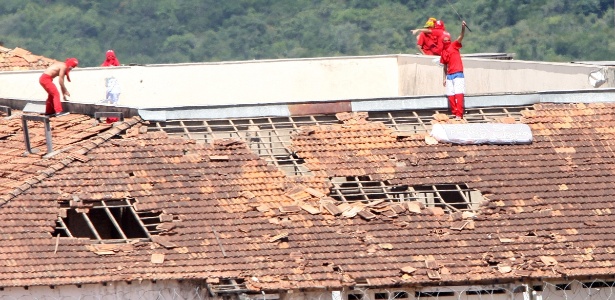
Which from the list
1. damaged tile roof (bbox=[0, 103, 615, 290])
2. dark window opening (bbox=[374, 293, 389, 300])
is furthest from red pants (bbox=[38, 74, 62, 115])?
dark window opening (bbox=[374, 293, 389, 300])

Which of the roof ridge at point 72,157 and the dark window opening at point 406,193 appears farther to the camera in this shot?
the dark window opening at point 406,193

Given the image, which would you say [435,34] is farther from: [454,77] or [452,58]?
[454,77]

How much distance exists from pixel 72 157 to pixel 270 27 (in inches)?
1889

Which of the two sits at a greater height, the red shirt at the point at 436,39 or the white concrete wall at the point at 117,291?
the red shirt at the point at 436,39

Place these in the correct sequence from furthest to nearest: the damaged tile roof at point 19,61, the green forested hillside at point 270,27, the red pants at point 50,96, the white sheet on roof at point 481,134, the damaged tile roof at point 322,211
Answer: the green forested hillside at point 270,27 < the damaged tile roof at point 19,61 < the red pants at point 50,96 < the white sheet on roof at point 481,134 < the damaged tile roof at point 322,211

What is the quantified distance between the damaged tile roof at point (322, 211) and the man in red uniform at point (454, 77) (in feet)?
4.21

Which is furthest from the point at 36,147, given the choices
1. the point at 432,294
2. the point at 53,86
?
the point at 432,294

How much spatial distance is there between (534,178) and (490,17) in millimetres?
45406

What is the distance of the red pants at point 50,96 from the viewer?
27.1 metres

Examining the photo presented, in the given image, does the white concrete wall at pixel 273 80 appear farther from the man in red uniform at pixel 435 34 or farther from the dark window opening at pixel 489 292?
the dark window opening at pixel 489 292

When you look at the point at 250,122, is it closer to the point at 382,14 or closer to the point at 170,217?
the point at 170,217

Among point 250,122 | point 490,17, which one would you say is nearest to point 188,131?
point 250,122

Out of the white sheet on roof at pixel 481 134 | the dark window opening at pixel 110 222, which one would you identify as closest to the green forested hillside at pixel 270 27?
the white sheet on roof at pixel 481 134

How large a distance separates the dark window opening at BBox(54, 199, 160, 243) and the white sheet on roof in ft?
17.1
